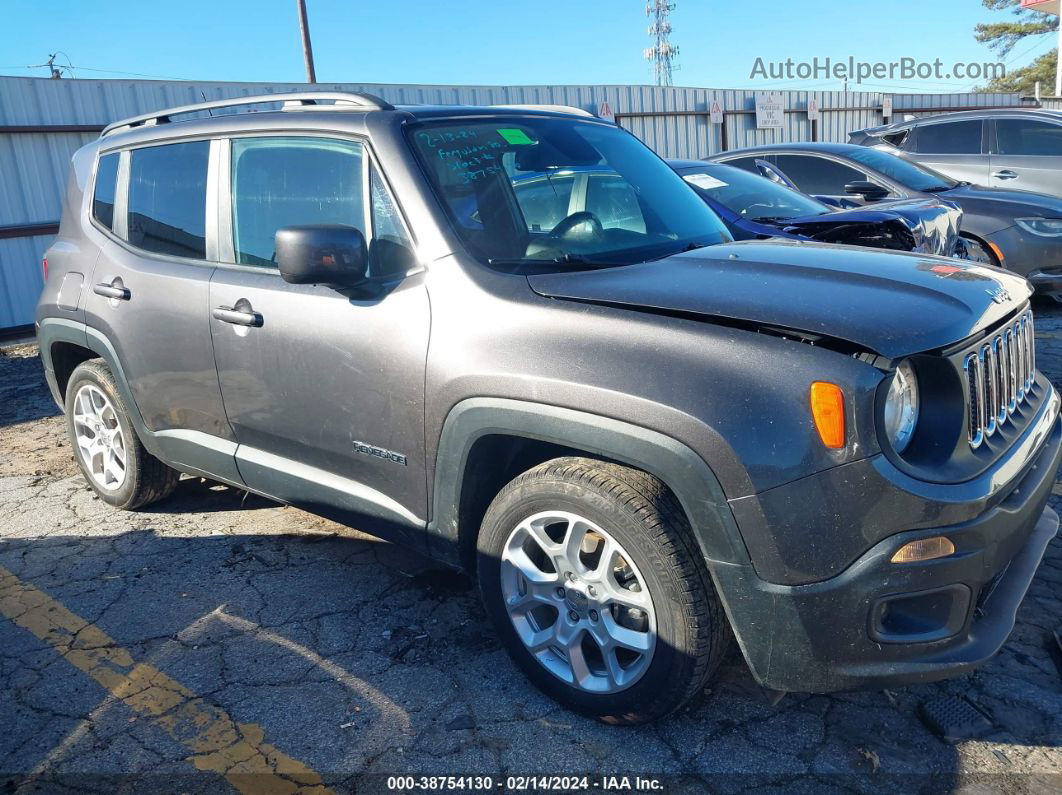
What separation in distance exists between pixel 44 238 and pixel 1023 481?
11292 mm

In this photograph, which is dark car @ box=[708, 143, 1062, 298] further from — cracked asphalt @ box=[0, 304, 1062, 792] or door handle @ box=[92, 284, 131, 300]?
door handle @ box=[92, 284, 131, 300]

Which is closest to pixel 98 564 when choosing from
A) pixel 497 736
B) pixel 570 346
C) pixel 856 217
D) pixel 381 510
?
pixel 381 510

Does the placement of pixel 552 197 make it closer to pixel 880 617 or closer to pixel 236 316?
pixel 236 316

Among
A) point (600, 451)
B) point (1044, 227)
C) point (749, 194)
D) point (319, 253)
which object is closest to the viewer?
point (600, 451)

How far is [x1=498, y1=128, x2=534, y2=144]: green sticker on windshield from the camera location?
132 inches

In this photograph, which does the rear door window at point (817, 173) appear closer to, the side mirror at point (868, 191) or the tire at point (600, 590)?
the side mirror at point (868, 191)

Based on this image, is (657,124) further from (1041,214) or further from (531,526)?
(531,526)

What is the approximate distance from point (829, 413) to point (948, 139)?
382 inches

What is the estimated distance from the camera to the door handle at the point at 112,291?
13.1 feet

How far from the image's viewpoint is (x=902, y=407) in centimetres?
230

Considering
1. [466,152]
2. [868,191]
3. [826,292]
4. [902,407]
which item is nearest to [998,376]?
[902,407]

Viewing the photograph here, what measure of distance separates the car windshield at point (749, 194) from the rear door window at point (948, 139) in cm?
463

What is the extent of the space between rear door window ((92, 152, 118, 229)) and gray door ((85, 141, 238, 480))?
0.06m

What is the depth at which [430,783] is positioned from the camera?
250cm
